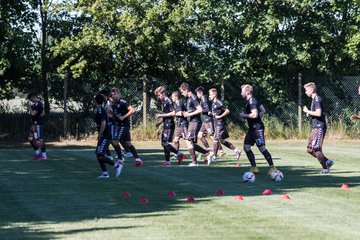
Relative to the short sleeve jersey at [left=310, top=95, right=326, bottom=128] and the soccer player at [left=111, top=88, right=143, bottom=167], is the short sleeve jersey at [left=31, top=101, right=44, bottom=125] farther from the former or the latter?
the short sleeve jersey at [left=310, top=95, right=326, bottom=128]

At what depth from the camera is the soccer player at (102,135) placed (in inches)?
673

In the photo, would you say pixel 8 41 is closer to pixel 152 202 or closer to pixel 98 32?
pixel 98 32

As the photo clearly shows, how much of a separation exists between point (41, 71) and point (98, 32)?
115 inches

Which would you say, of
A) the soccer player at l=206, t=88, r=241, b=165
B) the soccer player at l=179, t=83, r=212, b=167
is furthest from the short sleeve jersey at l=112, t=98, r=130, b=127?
the soccer player at l=206, t=88, r=241, b=165

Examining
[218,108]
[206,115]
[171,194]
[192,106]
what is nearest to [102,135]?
[171,194]

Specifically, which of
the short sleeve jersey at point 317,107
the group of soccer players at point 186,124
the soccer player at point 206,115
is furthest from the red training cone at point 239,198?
the soccer player at point 206,115

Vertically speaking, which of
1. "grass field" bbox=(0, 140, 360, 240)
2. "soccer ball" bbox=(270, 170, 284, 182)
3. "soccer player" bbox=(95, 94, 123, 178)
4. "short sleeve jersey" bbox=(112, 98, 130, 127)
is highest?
"short sleeve jersey" bbox=(112, 98, 130, 127)

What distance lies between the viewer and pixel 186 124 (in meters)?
21.8

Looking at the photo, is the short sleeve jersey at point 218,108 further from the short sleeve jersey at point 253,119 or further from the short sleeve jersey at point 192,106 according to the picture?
the short sleeve jersey at point 253,119

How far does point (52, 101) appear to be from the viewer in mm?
33688

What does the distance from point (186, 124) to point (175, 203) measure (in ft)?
28.8

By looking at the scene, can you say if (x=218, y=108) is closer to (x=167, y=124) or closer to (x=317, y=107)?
(x=167, y=124)

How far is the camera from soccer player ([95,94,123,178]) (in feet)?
56.1

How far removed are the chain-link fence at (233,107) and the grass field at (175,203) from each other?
39.1 ft
